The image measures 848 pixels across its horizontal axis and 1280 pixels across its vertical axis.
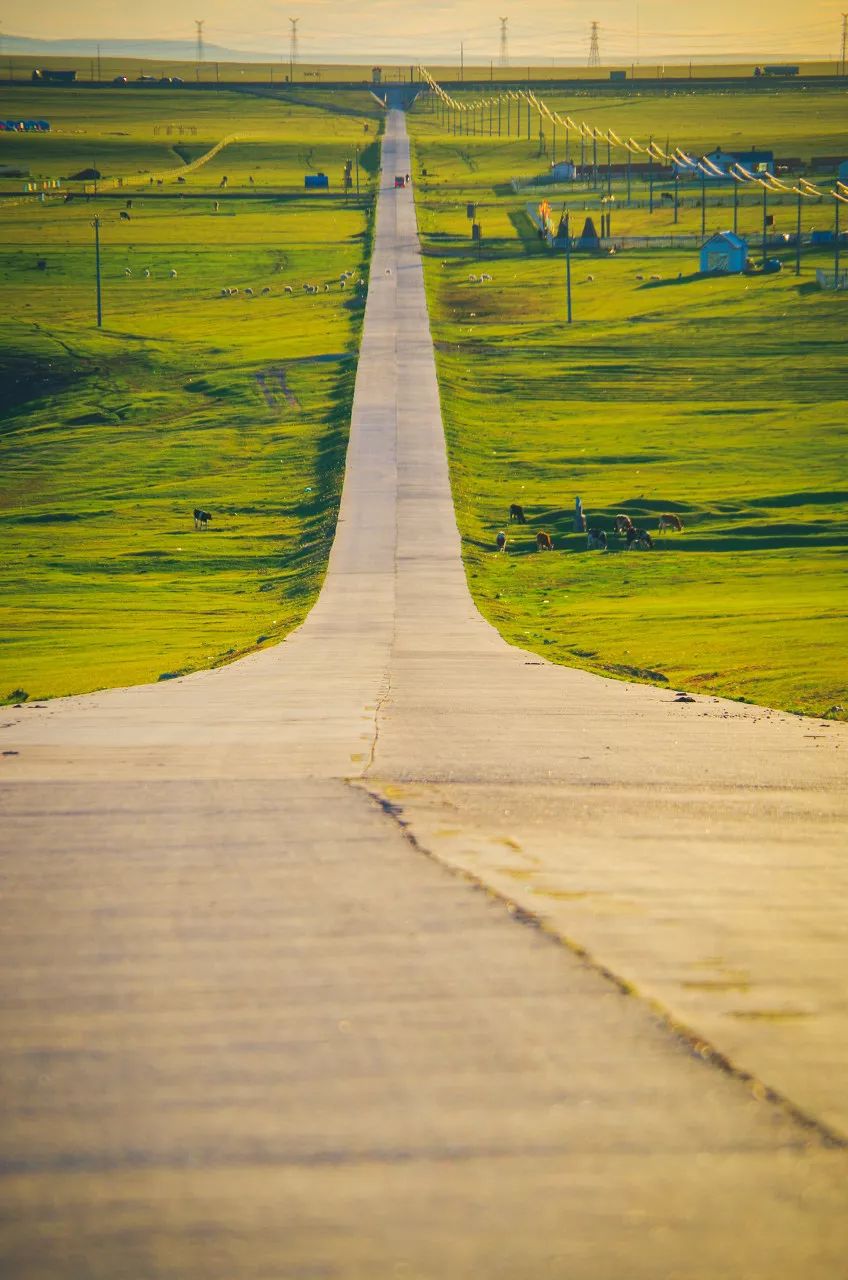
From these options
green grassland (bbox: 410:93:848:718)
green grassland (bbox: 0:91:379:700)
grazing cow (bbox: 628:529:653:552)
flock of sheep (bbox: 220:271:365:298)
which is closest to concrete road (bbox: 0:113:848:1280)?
green grassland (bbox: 410:93:848:718)

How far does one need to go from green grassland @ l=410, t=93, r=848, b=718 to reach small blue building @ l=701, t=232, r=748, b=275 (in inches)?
111

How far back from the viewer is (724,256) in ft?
381

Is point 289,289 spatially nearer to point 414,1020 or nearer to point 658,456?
point 658,456

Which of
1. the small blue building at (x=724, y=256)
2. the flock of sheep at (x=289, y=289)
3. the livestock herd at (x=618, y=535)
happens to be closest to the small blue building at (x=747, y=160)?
the small blue building at (x=724, y=256)

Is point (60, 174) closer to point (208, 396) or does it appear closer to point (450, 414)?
→ point (208, 396)

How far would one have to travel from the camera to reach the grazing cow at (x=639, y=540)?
51500 mm

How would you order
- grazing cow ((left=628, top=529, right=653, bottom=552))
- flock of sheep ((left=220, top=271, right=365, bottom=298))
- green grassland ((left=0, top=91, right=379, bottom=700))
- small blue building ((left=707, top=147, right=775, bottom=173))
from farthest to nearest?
1. small blue building ((left=707, top=147, right=775, bottom=173))
2. flock of sheep ((left=220, top=271, right=365, bottom=298))
3. grazing cow ((left=628, top=529, right=653, bottom=552))
4. green grassland ((left=0, top=91, right=379, bottom=700))

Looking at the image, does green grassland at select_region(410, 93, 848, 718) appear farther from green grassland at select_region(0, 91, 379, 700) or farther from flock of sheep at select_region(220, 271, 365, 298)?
green grassland at select_region(0, 91, 379, 700)

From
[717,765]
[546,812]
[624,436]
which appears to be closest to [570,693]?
[717,765]

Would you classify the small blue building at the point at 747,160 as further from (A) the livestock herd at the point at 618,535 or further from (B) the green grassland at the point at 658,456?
(A) the livestock herd at the point at 618,535

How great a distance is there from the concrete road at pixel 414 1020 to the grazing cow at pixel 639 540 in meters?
33.5

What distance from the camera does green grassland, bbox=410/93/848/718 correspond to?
1516 inches

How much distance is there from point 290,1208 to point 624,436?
Result: 64884 millimetres

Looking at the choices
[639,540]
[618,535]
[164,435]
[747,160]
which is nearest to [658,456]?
[618,535]
